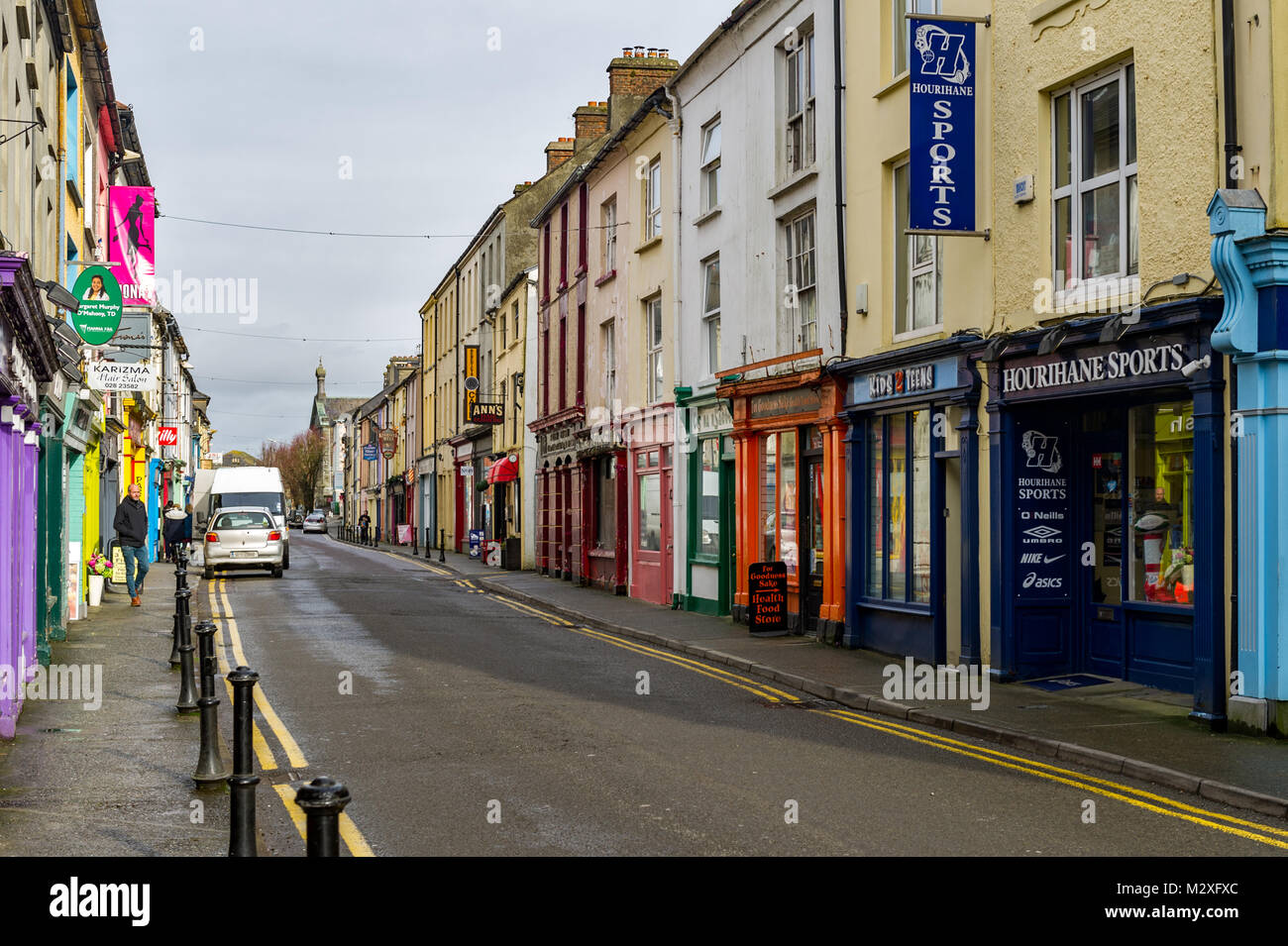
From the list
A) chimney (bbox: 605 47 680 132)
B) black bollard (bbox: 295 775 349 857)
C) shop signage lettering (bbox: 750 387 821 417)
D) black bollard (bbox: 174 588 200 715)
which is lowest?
black bollard (bbox: 174 588 200 715)

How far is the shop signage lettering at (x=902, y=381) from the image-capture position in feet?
48.6

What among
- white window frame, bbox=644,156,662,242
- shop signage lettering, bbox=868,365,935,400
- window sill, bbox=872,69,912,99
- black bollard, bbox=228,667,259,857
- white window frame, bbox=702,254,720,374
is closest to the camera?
black bollard, bbox=228,667,259,857

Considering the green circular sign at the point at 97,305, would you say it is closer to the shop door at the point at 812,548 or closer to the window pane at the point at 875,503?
the shop door at the point at 812,548

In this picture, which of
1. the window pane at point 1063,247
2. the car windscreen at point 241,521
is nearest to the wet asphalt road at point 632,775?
the window pane at point 1063,247

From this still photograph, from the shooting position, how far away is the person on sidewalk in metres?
21.5

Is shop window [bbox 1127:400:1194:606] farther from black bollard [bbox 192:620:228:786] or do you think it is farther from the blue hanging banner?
black bollard [bbox 192:620:228:786]

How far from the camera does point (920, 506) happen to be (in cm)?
1548

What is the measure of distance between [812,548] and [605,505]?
11.1 metres

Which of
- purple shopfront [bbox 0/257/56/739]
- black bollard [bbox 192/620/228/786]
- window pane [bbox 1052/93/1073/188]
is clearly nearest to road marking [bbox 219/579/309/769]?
black bollard [bbox 192/620/228/786]

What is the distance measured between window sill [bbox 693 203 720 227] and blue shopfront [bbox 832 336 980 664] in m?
5.96

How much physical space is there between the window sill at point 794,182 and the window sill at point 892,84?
189 centimetres

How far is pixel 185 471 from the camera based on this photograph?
6188 centimetres

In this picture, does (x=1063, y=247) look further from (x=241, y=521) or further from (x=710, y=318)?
(x=241, y=521)
